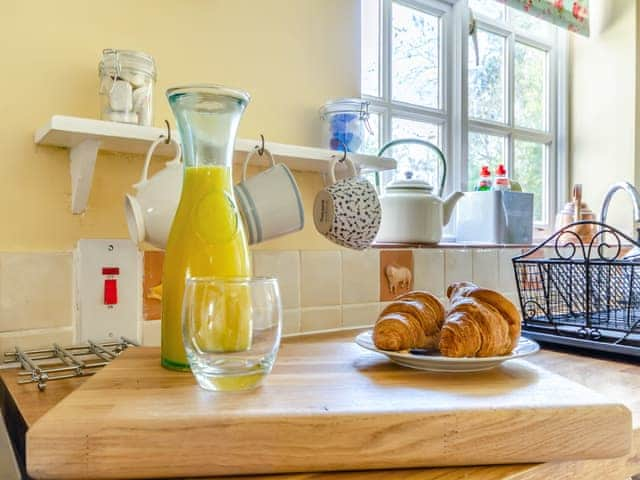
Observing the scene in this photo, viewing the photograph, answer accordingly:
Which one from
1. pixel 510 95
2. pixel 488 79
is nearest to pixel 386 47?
pixel 488 79

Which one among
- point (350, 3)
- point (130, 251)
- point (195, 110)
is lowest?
point (130, 251)

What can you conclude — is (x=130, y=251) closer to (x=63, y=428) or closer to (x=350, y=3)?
(x=63, y=428)

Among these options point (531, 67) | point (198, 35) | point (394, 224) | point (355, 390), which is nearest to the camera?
point (355, 390)

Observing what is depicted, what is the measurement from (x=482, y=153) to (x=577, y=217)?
41 cm

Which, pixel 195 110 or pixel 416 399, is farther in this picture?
pixel 195 110

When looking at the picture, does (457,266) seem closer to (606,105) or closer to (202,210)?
(202,210)

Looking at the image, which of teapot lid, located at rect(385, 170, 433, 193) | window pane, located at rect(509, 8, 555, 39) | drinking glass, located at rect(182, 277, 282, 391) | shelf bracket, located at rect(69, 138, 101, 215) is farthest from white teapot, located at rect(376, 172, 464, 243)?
window pane, located at rect(509, 8, 555, 39)

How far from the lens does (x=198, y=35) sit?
3.36 ft

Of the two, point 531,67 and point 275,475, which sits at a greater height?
point 531,67

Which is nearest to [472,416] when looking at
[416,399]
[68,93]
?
[416,399]

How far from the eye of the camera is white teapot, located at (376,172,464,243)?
4.29 feet

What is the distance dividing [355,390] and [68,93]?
2.23 ft

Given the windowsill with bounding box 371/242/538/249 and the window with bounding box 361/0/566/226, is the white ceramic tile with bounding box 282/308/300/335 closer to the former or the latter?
the windowsill with bounding box 371/242/538/249

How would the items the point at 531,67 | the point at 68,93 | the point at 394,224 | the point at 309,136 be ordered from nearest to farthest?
the point at 68,93
the point at 309,136
the point at 394,224
the point at 531,67
